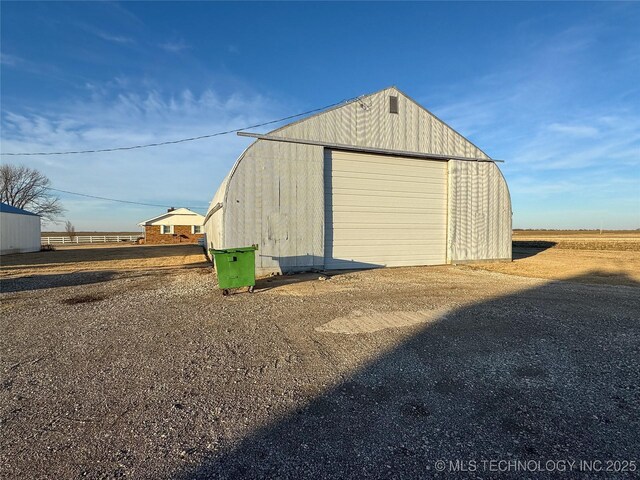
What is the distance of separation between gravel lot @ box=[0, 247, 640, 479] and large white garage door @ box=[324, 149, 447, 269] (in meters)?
5.97

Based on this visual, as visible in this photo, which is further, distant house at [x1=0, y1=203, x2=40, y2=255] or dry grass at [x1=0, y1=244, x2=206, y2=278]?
distant house at [x1=0, y1=203, x2=40, y2=255]

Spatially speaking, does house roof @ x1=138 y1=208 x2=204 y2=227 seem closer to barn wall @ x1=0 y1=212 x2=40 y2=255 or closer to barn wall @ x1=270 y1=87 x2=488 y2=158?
barn wall @ x1=0 y1=212 x2=40 y2=255

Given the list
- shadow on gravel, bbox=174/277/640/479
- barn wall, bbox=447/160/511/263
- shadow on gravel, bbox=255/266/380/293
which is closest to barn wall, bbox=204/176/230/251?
shadow on gravel, bbox=255/266/380/293

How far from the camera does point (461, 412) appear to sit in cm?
282

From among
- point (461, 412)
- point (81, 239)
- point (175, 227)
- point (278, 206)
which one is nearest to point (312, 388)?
point (461, 412)

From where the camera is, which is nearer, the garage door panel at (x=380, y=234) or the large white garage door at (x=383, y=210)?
the large white garage door at (x=383, y=210)

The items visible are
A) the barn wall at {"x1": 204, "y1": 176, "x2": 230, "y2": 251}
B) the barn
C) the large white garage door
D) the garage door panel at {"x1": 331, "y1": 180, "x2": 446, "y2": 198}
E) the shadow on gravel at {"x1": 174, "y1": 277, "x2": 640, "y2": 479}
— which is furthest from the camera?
the garage door panel at {"x1": 331, "y1": 180, "x2": 446, "y2": 198}

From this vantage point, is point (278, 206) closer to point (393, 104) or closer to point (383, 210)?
point (383, 210)

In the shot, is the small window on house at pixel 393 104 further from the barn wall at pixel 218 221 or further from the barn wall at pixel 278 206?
the barn wall at pixel 218 221

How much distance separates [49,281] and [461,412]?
1220 centimetres

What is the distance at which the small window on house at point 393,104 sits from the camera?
12984mm

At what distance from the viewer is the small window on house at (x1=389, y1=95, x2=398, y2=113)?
13.0 metres

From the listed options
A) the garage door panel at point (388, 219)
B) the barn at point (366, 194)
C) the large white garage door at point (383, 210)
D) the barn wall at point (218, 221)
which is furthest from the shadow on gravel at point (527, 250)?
the barn wall at point (218, 221)

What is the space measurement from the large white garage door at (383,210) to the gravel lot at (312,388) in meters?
5.97
